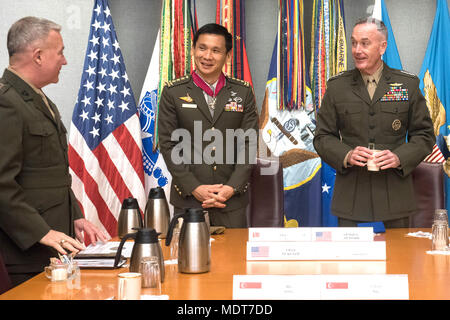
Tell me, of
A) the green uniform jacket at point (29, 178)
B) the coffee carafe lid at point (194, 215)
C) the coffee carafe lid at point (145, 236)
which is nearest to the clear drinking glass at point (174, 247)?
the coffee carafe lid at point (194, 215)

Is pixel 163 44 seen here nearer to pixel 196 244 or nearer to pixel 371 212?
pixel 371 212

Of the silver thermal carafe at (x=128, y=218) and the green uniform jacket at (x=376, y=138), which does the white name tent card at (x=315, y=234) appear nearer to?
the silver thermal carafe at (x=128, y=218)

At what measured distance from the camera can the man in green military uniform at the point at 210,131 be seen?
9.93ft

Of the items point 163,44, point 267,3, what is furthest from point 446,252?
point 267,3

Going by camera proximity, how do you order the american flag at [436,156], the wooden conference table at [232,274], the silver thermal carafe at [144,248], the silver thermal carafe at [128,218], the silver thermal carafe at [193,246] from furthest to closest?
the american flag at [436,156] < the silver thermal carafe at [128,218] < the silver thermal carafe at [193,246] < the silver thermal carafe at [144,248] < the wooden conference table at [232,274]

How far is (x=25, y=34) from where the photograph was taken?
228cm

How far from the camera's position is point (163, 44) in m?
4.34

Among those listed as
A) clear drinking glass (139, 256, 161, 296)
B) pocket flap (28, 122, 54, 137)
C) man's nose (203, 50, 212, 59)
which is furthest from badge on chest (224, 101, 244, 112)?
clear drinking glass (139, 256, 161, 296)

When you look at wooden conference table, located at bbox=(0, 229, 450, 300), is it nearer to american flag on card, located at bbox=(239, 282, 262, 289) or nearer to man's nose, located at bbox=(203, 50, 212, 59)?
american flag on card, located at bbox=(239, 282, 262, 289)

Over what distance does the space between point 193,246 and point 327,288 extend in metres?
0.57

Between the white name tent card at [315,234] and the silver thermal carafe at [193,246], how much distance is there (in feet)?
1.18

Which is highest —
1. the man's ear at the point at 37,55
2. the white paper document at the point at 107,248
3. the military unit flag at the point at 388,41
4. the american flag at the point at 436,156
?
the military unit flag at the point at 388,41

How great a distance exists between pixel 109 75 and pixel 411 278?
3229mm

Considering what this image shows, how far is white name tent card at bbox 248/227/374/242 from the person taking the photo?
2107 millimetres
